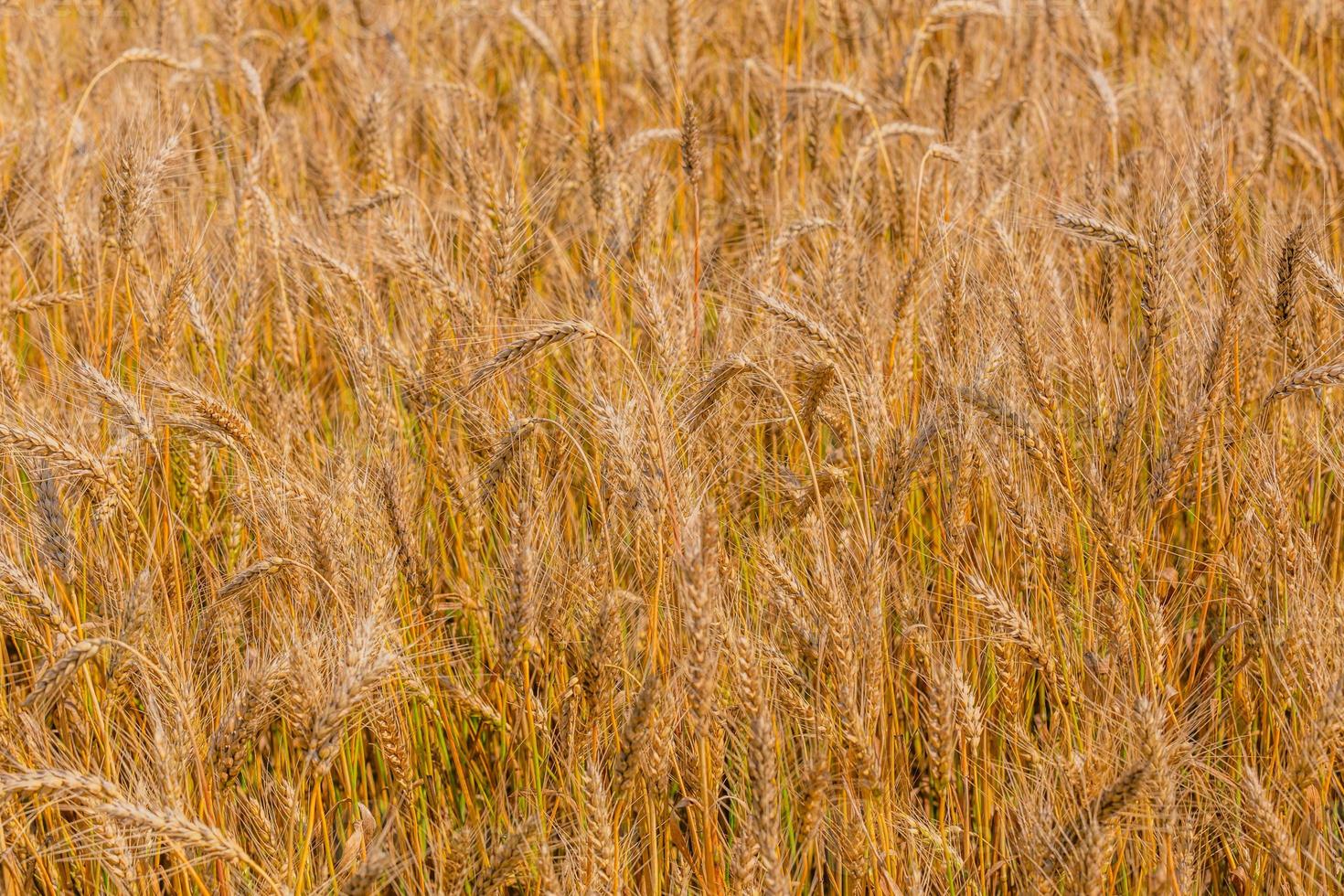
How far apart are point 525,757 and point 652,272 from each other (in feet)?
3.77

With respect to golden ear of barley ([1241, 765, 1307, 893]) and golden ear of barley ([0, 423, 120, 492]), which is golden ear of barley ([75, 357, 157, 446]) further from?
golden ear of barley ([1241, 765, 1307, 893])

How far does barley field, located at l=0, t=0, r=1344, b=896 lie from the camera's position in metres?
1.79

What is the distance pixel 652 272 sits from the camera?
8.70 ft

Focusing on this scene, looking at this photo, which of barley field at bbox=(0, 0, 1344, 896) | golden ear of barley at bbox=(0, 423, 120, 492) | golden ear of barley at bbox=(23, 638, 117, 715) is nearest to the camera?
golden ear of barley at bbox=(23, 638, 117, 715)

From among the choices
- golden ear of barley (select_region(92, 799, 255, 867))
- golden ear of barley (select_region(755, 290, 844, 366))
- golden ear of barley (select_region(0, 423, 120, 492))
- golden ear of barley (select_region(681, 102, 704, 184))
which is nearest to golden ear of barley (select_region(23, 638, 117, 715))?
golden ear of barley (select_region(92, 799, 255, 867))

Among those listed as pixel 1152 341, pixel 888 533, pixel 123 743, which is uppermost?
pixel 1152 341

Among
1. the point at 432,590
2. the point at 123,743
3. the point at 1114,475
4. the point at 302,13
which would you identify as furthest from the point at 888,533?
the point at 302,13

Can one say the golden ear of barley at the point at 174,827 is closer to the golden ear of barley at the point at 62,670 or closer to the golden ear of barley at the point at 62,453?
the golden ear of barley at the point at 62,670

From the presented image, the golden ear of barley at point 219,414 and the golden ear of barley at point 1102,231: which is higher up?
the golden ear of barley at point 1102,231

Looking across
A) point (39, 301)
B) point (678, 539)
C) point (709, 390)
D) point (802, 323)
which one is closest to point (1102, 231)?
point (802, 323)

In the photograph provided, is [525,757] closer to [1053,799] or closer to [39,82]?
[1053,799]

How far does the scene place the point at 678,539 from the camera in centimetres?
183

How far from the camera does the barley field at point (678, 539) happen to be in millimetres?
1786

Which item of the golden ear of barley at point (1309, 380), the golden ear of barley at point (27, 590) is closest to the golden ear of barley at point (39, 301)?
the golden ear of barley at point (27, 590)
